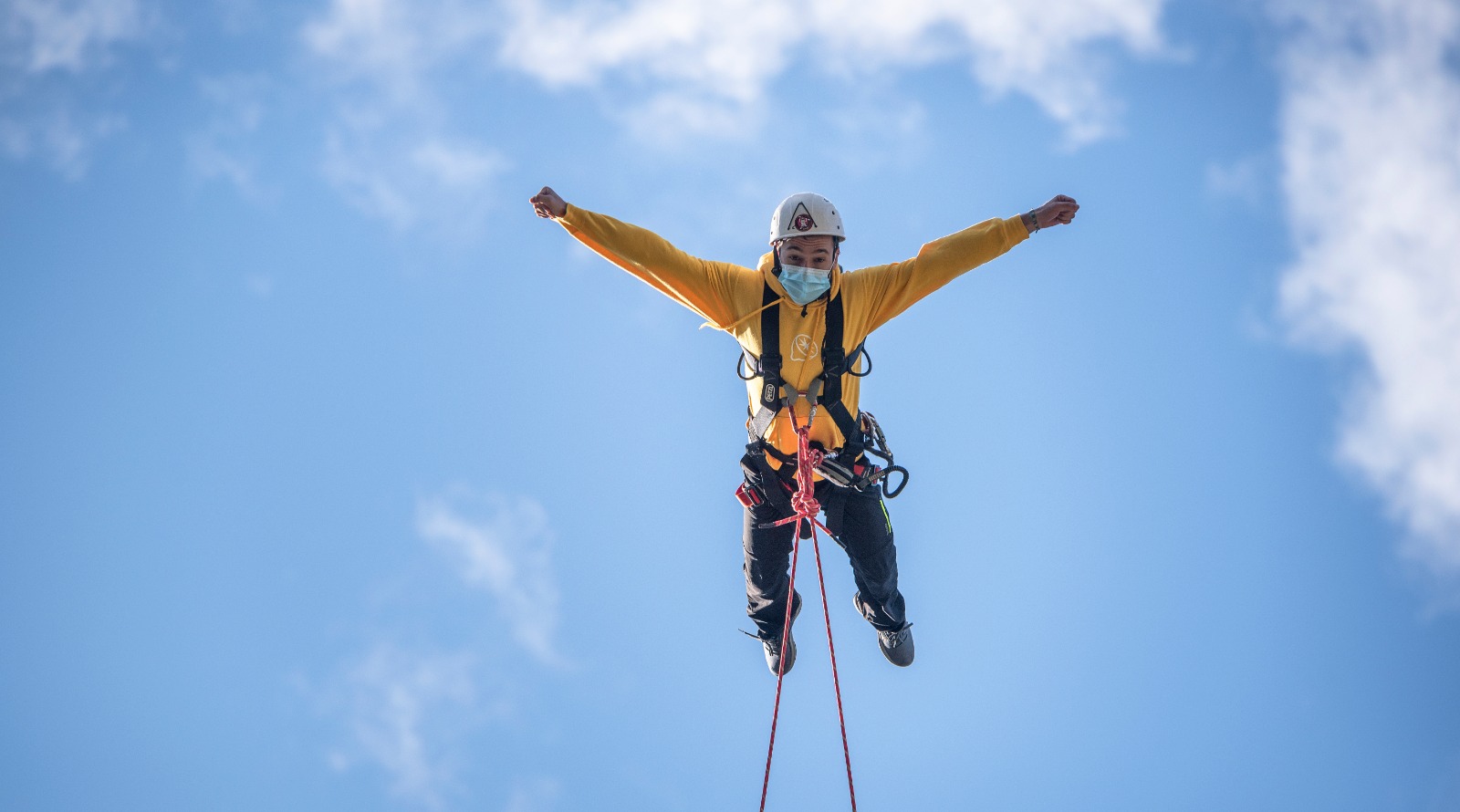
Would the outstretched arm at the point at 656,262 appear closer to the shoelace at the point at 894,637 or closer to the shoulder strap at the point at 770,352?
the shoulder strap at the point at 770,352

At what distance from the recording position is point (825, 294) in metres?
9.69

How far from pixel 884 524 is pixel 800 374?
4.63 ft

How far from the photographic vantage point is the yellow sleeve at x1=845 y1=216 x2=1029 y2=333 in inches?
386

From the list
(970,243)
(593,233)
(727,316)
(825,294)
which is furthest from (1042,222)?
(593,233)

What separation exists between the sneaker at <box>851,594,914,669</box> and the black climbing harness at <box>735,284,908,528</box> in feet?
3.98

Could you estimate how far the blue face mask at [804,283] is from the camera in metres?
9.62

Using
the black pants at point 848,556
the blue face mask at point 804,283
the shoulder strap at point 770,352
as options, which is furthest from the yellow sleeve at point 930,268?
the black pants at point 848,556

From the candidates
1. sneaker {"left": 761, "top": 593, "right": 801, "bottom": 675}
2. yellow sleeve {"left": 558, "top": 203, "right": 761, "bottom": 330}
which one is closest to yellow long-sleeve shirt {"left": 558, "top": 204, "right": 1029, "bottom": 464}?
yellow sleeve {"left": 558, "top": 203, "right": 761, "bottom": 330}

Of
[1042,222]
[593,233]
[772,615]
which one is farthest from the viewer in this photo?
[772,615]

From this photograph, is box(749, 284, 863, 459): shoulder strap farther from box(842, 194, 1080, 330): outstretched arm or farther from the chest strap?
box(842, 194, 1080, 330): outstretched arm

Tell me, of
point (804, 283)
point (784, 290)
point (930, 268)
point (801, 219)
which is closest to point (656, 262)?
point (784, 290)

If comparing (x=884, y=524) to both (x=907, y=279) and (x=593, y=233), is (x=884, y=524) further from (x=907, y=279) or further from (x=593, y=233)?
(x=593, y=233)

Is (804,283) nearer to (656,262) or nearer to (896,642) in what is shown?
(656,262)

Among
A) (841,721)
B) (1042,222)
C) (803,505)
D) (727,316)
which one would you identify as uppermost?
(1042,222)
